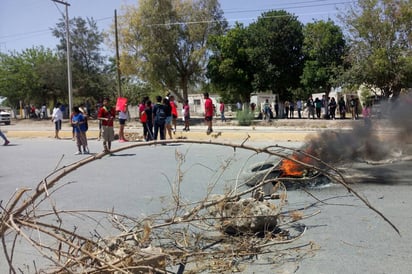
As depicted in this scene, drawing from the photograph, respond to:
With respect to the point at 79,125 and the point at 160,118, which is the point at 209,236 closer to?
the point at 79,125

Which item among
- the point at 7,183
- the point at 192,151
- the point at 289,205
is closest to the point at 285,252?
the point at 289,205

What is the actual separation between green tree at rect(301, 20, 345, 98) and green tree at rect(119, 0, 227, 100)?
8.02 meters

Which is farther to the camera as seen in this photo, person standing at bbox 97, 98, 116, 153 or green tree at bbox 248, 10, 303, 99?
green tree at bbox 248, 10, 303, 99

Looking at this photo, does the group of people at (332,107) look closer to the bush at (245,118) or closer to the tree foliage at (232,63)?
the bush at (245,118)

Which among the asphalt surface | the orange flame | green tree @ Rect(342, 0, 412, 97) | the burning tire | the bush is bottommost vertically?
the asphalt surface

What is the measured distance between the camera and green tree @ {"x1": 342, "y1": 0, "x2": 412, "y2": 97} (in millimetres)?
22672

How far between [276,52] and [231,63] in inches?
147

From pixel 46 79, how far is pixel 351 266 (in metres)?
39.3

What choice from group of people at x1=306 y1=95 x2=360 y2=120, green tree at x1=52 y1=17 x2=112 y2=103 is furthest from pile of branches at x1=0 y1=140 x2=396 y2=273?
green tree at x1=52 y1=17 x2=112 y2=103

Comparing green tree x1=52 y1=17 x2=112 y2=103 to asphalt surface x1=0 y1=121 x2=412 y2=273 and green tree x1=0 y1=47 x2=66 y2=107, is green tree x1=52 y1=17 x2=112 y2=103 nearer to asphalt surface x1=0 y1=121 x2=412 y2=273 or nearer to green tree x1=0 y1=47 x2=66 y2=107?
green tree x1=0 y1=47 x2=66 y2=107

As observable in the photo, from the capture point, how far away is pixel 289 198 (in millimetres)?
6031

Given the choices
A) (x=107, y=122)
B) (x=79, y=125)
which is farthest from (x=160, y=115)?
(x=79, y=125)

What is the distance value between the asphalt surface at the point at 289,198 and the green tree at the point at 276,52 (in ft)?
65.0

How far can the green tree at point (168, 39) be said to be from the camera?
30.6 metres
